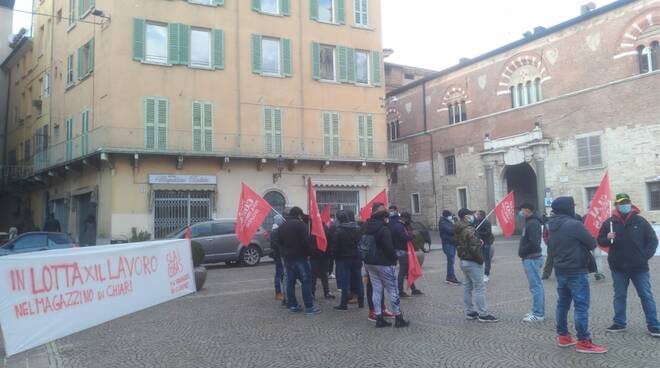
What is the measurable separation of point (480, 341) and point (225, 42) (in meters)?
20.7

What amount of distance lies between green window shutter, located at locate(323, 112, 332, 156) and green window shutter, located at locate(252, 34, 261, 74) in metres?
3.86

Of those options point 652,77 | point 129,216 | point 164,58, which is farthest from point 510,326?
point 652,77

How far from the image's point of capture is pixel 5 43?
4059 cm

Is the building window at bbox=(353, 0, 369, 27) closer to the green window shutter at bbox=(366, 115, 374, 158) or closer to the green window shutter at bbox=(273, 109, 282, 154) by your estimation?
the green window shutter at bbox=(366, 115, 374, 158)

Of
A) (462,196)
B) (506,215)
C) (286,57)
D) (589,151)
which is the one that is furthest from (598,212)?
(462,196)

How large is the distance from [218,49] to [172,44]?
6.49ft

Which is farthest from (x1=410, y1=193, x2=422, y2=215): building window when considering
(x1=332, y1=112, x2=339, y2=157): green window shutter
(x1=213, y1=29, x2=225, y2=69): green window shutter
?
(x1=213, y1=29, x2=225, y2=69): green window shutter

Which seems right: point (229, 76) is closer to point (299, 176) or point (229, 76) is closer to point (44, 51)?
point (299, 176)

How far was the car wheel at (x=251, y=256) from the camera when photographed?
18.5 meters

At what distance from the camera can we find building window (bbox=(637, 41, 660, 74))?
2676 centimetres

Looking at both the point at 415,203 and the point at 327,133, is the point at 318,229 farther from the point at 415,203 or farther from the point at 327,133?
the point at 415,203

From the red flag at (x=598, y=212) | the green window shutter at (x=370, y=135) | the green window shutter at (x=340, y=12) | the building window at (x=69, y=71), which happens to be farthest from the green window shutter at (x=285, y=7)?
the red flag at (x=598, y=212)

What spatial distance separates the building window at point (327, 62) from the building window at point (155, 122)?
25.9ft

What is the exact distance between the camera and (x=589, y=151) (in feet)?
96.9
